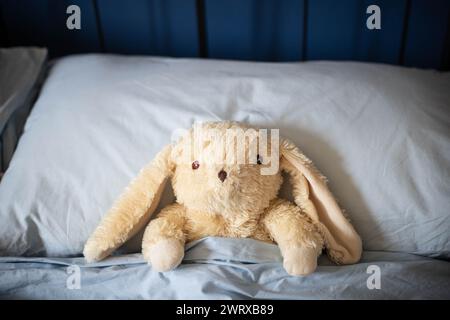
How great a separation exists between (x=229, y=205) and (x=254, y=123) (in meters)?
0.25

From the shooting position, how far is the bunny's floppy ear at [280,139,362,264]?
90cm

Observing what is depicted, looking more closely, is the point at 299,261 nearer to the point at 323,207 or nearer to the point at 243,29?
the point at 323,207

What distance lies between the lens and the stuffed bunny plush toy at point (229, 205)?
2.75ft

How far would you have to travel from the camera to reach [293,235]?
0.85 meters

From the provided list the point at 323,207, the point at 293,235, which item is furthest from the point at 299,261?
the point at 323,207

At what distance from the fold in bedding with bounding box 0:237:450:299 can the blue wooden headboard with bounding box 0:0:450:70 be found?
27.1 inches

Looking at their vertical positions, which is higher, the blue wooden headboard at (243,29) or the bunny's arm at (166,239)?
the blue wooden headboard at (243,29)

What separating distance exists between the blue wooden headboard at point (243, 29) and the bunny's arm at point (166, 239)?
0.64m

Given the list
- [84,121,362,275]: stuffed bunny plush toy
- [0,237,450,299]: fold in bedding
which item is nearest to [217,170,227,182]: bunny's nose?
[84,121,362,275]: stuffed bunny plush toy

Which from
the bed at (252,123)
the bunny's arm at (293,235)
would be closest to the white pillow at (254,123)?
the bed at (252,123)

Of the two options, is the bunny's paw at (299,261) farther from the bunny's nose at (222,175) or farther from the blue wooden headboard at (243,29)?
the blue wooden headboard at (243,29)

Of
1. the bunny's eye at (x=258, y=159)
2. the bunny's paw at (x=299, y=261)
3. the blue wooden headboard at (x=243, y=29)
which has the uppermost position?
the blue wooden headboard at (x=243, y=29)
